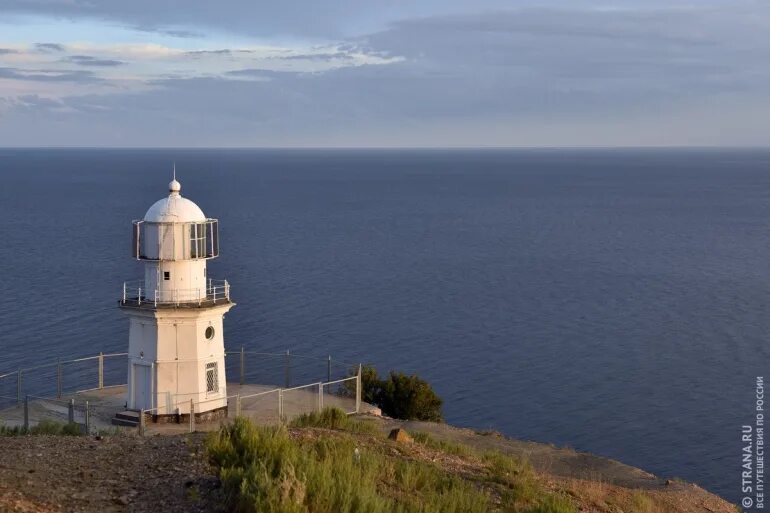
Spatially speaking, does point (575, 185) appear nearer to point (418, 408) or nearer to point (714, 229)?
point (714, 229)

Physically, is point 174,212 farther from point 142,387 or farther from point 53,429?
point 53,429

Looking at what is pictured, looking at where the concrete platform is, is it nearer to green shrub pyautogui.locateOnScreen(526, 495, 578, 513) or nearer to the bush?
the bush

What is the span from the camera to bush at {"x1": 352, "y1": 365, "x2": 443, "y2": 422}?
90.2 feet

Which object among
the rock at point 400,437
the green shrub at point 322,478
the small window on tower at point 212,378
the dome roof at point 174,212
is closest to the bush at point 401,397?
the small window on tower at point 212,378

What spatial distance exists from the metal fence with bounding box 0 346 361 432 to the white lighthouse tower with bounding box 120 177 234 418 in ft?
1.14

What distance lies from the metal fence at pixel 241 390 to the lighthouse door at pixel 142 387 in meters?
0.42

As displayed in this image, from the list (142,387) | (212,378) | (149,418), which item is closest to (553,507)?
(149,418)

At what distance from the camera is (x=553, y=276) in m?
66.4

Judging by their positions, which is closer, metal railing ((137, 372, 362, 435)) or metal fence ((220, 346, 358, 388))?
metal railing ((137, 372, 362, 435))

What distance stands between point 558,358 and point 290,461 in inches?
1349

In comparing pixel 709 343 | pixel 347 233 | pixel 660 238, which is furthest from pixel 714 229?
pixel 709 343

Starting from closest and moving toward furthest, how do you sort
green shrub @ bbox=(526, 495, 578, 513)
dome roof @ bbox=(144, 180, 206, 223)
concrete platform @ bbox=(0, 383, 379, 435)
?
green shrub @ bbox=(526, 495, 578, 513)
concrete platform @ bbox=(0, 383, 379, 435)
dome roof @ bbox=(144, 180, 206, 223)

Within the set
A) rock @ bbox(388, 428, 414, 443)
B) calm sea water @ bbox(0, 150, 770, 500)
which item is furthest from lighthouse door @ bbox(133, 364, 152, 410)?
calm sea water @ bbox(0, 150, 770, 500)

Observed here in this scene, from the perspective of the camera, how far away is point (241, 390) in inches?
1013
